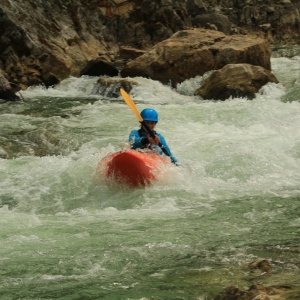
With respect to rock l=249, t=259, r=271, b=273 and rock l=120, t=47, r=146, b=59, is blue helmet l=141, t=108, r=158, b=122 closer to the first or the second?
rock l=249, t=259, r=271, b=273

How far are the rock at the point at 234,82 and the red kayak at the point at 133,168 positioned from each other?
663 cm

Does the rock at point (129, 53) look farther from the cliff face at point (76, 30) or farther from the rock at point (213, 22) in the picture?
the rock at point (213, 22)

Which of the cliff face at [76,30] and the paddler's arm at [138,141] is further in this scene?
the cliff face at [76,30]

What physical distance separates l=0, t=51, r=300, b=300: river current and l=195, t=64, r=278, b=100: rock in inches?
15.8

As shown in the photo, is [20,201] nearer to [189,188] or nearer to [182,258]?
[189,188]

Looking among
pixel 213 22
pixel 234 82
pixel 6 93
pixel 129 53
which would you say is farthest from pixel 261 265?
pixel 213 22

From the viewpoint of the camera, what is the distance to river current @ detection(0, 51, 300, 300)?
4.79 metres

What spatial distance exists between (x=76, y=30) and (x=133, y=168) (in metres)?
13.2

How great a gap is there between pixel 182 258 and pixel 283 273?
2.89 ft

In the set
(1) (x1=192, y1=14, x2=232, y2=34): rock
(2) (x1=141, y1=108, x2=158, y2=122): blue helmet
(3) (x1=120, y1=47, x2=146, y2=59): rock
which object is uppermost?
(2) (x1=141, y1=108, x2=158, y2=122): blue helmet

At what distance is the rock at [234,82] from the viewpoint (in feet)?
45.8

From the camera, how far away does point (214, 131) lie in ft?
35.8


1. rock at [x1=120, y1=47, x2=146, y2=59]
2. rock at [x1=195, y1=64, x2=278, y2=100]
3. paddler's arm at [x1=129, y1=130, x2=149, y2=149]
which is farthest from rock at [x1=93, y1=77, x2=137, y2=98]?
paddler's arm at [x1=129, y1=130, x2=149, y2=149]

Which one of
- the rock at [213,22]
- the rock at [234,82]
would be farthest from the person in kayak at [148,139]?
the rock at [213,22]
